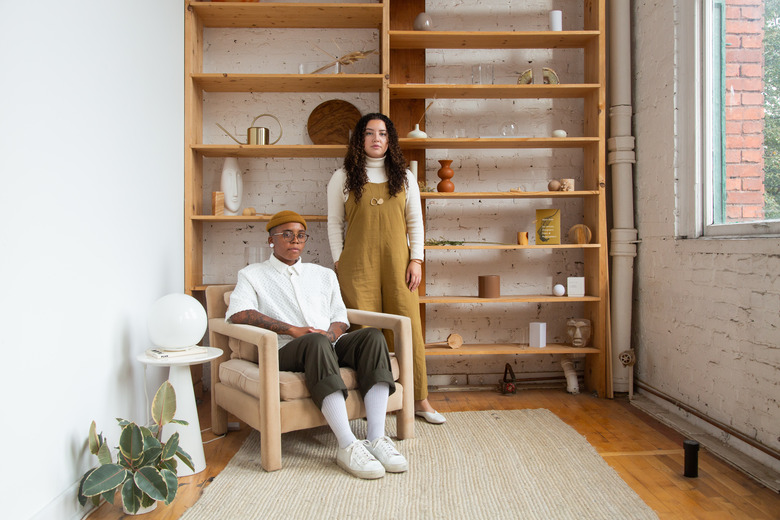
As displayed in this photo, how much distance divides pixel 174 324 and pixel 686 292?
2.71 meters

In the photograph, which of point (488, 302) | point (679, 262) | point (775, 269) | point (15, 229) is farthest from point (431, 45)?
point (15, 229)

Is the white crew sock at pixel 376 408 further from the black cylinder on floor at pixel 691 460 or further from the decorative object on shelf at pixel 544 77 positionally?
the decorative object on shelf at pixel 544 77

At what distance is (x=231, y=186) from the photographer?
12.8ft

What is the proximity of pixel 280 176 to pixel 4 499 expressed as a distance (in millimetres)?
2741

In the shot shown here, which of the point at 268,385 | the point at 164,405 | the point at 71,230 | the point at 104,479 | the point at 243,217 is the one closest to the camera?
the point at 104,479

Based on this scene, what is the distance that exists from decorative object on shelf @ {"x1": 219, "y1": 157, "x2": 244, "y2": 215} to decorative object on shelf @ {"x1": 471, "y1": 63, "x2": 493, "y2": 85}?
1.68 m

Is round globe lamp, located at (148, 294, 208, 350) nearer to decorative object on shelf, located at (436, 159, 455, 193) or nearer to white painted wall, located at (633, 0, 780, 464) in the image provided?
decorative object on shelf, located at (436, 159, 455, 193)

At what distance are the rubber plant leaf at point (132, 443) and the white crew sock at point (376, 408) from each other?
3.14 ft

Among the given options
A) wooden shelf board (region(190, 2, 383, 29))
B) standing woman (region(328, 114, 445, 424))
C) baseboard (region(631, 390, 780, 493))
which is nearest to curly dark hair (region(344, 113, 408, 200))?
standing woman (region(328, 114, 445, 424))

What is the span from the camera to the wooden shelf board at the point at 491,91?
3.84 meters

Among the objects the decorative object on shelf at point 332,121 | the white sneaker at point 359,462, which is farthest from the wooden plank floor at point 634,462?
the decorative object on shelf at point 332,121

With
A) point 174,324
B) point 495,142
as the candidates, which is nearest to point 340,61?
point 495,142

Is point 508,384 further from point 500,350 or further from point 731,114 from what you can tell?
point 731,114

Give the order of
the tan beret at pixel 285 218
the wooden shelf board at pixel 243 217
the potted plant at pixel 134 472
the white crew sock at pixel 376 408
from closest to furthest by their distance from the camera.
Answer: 1. the potted plant at pixel 134 472
2. the white crew sock at pixel 376 408
3. the tan beret at pixel 285 218
4. the wooden shelf board at pixel 243 217
